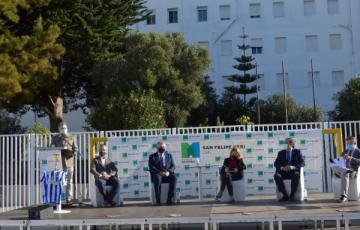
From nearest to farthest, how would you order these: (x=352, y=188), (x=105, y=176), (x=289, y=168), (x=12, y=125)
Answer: (x=352, y=188)
(x=289, y=168)
(x=105, y=176)
(x=12, y=125)

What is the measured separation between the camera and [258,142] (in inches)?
604

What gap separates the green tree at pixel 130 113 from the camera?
23.8 metres

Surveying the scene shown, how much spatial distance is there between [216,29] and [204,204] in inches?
1539

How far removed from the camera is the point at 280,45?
50.3 metres

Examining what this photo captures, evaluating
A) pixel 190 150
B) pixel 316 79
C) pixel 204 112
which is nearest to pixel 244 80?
pixel 316 79

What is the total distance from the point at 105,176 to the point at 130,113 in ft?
34.5

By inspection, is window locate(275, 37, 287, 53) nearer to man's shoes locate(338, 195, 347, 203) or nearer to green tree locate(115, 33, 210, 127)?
green tree locate(115, 33, 210, 127)

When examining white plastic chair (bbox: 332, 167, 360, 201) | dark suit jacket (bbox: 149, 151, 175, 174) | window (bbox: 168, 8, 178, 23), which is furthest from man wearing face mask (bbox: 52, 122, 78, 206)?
window (bbox: 168, 8, 178, 23)

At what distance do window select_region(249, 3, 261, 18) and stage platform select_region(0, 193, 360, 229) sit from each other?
3866 cm

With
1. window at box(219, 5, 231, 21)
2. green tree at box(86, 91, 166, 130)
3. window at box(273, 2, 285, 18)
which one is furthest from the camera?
window at box(219, 5, 231, 21)

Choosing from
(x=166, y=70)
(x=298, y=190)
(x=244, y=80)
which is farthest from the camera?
(x=244, y=80)

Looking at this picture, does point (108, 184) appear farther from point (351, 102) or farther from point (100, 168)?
point (351, 102)

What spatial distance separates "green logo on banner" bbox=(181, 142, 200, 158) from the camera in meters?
15.3

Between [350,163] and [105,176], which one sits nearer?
[350,163]
